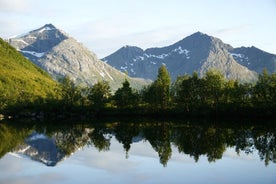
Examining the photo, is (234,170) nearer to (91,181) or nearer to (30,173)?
(91,181)

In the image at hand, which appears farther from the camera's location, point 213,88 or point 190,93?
point 190,93

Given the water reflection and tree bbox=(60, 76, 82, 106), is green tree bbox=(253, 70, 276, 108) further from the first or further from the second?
tree bbox=(60, 76, 82, 106)

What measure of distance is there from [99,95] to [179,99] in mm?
33893

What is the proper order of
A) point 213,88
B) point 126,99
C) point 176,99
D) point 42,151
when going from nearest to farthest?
1. point 42,151
2. point 213,88
3. point 176,99
4. point 126,99

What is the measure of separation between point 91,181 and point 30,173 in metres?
8.89

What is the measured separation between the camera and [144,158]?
5322cm

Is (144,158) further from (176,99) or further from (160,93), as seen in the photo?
(176,99)

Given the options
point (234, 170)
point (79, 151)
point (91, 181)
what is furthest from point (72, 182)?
point (79, 151)

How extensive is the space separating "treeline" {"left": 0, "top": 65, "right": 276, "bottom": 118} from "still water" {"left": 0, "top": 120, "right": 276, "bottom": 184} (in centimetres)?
4939

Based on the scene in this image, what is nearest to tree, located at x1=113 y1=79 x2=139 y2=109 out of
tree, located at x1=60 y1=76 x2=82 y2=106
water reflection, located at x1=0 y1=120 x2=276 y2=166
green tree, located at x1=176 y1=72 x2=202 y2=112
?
tree, located at x1=60 y1=76 x2=82 y2=106

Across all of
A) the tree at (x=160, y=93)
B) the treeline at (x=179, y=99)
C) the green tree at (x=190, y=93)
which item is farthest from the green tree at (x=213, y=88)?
the tree at (x=160, y=93)

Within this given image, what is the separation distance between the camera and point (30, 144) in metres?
70.0

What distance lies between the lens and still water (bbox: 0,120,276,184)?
39.8 metres

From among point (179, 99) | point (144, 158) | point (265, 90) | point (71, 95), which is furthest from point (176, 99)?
point (144, 158)
